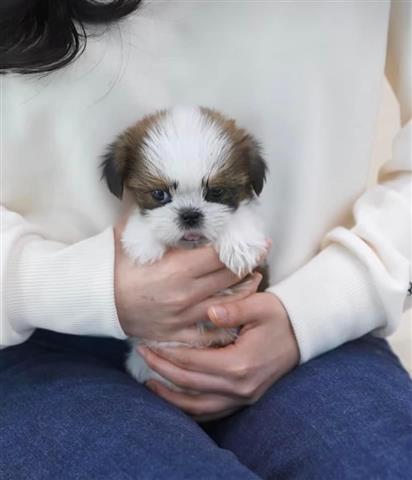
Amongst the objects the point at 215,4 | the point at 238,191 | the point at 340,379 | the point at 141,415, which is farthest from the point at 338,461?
the point at 215,4

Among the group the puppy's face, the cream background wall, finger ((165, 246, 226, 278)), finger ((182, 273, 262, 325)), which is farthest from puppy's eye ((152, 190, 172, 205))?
the cream background wall

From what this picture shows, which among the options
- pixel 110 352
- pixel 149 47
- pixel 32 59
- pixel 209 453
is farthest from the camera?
pixel 110 352

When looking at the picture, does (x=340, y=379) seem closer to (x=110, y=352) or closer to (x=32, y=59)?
(x=110, y=352)

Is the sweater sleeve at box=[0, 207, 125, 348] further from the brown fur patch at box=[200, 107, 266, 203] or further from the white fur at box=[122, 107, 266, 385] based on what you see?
the brown fur patch at box=[200, 107, 266, 203]

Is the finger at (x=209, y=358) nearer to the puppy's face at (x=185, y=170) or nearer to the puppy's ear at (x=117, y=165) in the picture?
the puppy's face at (x=185, y=170)

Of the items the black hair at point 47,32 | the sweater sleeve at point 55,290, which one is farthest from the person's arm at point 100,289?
the black hair at point 47,32
